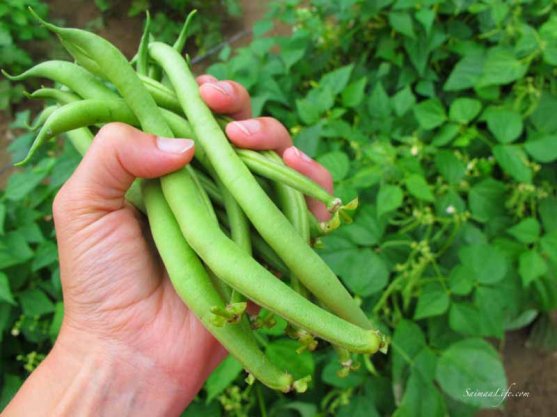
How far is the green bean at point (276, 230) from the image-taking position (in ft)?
2.79

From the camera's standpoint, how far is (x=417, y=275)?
1.58m

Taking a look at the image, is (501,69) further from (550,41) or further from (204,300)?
(204,300)

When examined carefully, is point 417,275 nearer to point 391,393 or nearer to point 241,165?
point 391,393

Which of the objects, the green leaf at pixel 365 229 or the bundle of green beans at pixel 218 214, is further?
the green leaf at pixel 365 229

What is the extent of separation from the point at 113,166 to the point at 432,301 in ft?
3.47

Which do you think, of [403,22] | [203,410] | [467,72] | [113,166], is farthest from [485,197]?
[113,166]

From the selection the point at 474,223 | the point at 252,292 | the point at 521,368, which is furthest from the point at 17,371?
the point at 521,368

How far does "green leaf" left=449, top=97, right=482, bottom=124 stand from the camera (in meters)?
1.77

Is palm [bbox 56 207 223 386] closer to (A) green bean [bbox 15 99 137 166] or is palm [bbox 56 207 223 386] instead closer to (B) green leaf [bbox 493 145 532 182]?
(A) green bean [bbox 15 99 137 166]

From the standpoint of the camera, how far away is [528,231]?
162cm

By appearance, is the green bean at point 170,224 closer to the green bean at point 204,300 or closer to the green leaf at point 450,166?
the green bean at point 204,300

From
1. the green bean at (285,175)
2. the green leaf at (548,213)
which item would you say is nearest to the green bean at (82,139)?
the green bean at (285,175)

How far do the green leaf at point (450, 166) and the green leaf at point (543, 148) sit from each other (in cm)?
22

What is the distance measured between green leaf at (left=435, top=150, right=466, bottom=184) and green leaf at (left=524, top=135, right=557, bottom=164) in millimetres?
223
